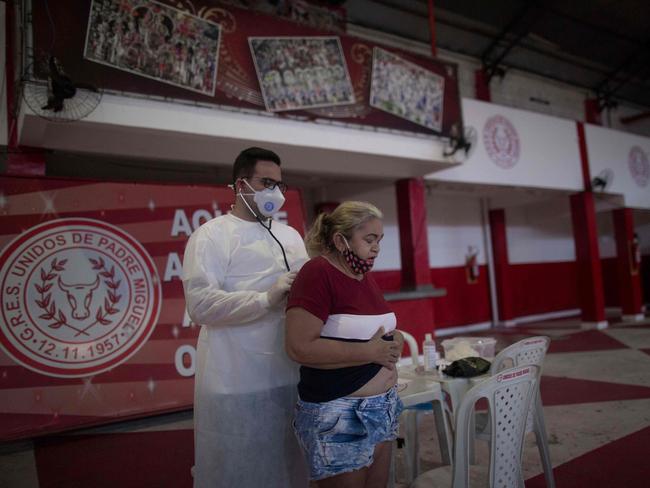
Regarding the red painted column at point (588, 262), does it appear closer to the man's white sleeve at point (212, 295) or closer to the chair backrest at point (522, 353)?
the chair backrest at point (522, 353)

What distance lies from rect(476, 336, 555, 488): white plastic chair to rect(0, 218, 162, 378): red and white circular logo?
2.97m

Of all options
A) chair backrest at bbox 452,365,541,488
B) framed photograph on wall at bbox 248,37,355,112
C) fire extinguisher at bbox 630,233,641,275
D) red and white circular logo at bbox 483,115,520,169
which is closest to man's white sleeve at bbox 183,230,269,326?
chair backrest at bbox 452,365,541,488

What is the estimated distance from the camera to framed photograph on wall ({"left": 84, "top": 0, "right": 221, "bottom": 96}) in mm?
3709

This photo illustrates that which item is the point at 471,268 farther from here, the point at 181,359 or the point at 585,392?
the point at 181,359

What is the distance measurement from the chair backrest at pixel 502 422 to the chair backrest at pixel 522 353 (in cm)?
56

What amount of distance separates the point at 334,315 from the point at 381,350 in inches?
7.5

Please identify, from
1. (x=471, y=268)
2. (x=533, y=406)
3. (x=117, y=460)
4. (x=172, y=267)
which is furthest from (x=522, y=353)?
(x=471, y=268)

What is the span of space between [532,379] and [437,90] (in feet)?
15.5

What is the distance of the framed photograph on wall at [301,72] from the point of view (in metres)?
4.51

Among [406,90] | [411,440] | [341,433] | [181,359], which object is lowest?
[411,440]

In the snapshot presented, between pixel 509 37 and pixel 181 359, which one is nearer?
pixel 181 359

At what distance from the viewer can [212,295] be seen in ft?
5.42

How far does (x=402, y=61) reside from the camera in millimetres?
5531

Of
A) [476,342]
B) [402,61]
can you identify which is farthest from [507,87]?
[476,342]
